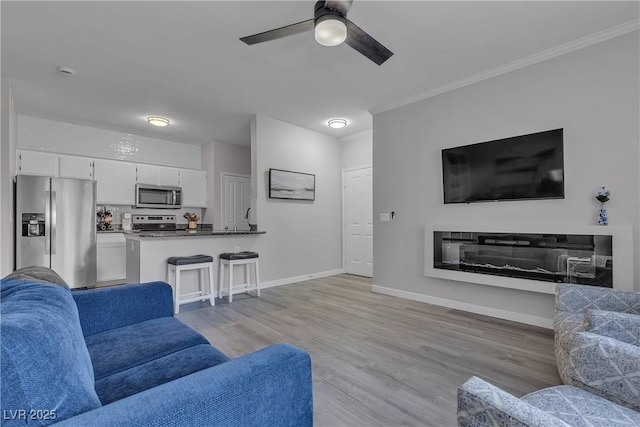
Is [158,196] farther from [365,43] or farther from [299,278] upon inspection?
[365,43]

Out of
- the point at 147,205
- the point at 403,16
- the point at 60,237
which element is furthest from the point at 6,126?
the point at 403,16

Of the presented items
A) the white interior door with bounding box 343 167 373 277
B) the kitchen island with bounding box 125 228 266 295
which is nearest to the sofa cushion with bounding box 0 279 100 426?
the kitchen island with bounding box 125 228 266 295

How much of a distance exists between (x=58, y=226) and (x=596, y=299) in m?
6.33

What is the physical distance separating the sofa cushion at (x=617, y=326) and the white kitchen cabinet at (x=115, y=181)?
6322 millimetres

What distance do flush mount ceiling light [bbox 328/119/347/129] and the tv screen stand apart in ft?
6.38

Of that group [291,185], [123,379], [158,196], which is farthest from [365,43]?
[158,196]

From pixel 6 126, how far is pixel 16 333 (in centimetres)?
419

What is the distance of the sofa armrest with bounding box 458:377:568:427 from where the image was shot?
2.24ft

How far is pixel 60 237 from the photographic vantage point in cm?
442

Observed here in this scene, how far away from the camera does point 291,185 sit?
16.5ft

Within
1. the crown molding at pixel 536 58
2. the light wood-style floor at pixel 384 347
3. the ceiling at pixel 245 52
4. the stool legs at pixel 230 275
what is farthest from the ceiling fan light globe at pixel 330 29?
the stool legs at pixel 230 275

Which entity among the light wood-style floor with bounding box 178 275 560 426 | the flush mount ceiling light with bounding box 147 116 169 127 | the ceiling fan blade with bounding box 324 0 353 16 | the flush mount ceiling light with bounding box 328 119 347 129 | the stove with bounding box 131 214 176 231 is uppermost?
the flush mount ceiling light with bounding box 328 119 347 129

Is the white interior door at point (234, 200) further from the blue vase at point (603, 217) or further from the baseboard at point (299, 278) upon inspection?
the blue vase at point (603, 217)

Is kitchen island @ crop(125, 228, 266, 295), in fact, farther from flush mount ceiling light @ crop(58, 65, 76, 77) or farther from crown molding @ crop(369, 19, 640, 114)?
crown molding @ crop(369, 19, 640, 114)
